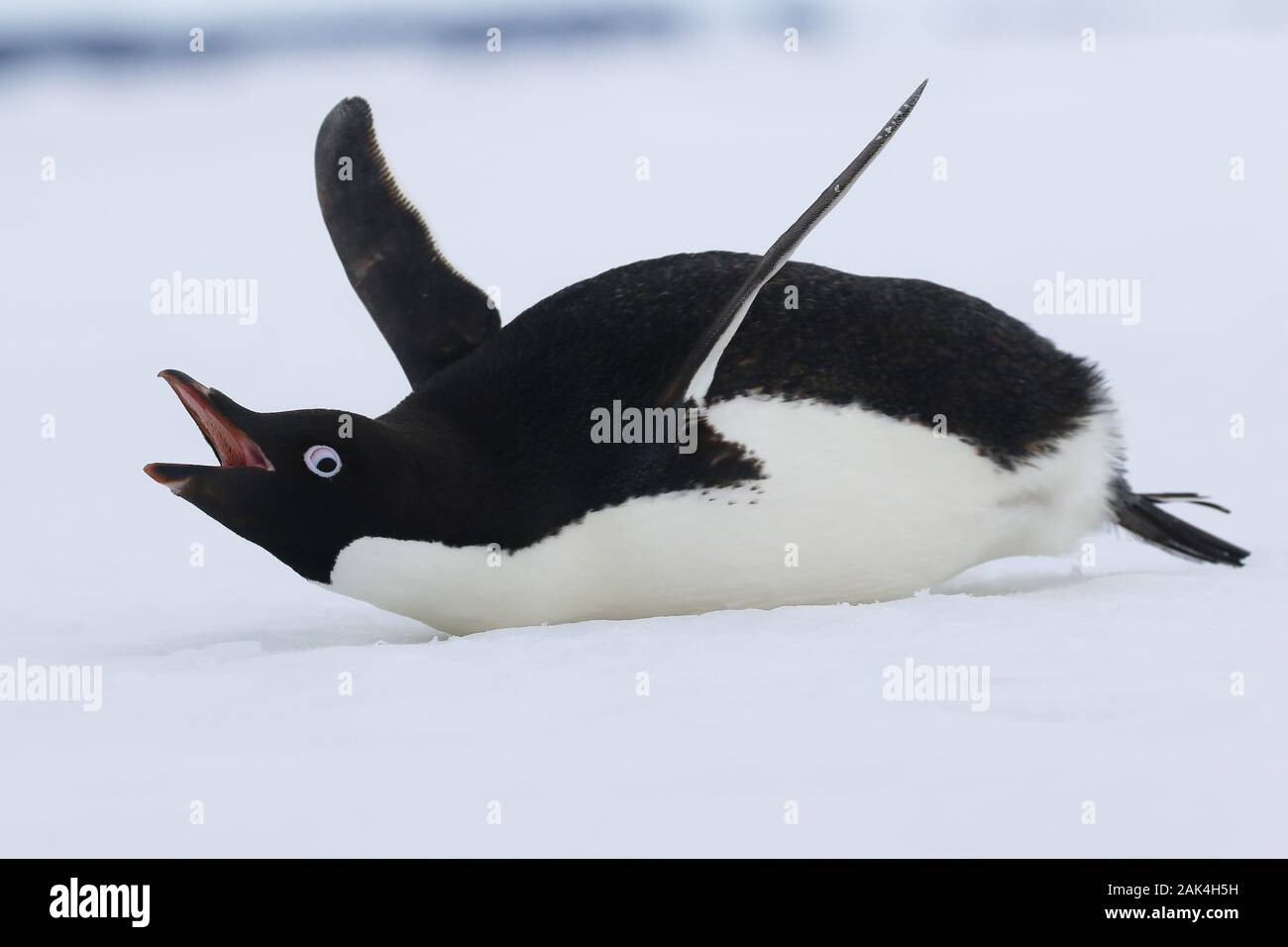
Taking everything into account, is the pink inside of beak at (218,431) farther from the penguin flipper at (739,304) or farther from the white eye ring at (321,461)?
the penguin flipper at (739,304)

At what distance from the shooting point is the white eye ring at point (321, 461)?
2430 millimetres

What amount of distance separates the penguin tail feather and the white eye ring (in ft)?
5.05

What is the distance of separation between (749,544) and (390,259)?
1.03 meters

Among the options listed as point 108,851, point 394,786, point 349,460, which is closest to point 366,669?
point 349,460

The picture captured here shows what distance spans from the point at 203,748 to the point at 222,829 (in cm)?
31

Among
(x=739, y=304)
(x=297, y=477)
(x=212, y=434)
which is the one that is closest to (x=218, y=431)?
(x=212, y=434)

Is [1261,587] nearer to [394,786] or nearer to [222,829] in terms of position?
[394,786]

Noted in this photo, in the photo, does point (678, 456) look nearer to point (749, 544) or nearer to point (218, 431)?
point (749, 544)

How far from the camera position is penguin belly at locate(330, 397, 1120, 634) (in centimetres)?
250

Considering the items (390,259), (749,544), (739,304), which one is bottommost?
(749,544)

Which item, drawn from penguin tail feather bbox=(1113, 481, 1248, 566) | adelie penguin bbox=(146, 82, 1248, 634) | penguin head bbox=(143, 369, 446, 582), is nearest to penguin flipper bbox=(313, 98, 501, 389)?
adelie penguin bbox=(146, 82, 1248, 634)

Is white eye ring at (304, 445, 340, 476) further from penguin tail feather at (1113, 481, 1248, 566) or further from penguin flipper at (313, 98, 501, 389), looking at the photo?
penguin tail feather at (1113, 481, 1248, 566)

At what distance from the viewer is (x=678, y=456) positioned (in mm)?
2496

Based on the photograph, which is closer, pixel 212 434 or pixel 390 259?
pixel 212 434
